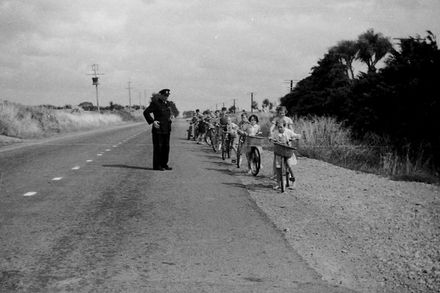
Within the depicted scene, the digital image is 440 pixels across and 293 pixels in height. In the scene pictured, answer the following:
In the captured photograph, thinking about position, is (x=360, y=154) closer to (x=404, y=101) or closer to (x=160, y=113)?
(x=404, y=101)

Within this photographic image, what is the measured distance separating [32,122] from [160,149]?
28000 millimetres

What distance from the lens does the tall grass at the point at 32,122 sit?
31.2 meters

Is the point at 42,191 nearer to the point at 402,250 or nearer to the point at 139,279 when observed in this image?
the point at 139,279

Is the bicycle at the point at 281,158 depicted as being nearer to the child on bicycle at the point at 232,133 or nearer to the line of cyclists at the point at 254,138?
the line of cyclists at the point at 254,138

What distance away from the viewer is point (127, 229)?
6.29 meters

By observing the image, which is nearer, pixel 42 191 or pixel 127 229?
pixel 127 229

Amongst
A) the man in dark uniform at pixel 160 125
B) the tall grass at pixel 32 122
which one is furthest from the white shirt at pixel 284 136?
the tall grass at pixel 32 122

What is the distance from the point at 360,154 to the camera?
17094 millimetres

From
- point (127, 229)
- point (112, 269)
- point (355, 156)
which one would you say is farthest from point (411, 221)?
point (355, 156)

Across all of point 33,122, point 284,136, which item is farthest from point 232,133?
point 33,122

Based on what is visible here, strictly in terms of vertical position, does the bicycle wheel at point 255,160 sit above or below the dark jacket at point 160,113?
below

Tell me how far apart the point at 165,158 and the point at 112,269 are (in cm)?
862

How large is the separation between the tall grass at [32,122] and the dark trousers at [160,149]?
810 inches

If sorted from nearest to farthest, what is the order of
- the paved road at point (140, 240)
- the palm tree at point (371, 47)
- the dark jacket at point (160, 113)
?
the paved road at point (140, 240)
the dark jacket at point (160, 113)
the palm tree at point (371, 47)
